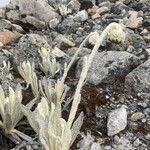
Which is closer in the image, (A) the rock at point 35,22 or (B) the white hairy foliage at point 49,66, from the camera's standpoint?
(B) the white hairy foliage at point 49,66

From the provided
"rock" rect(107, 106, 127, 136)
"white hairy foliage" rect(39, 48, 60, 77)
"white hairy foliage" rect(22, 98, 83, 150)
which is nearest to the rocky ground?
"rock" rect(107, 106, 127, 136)

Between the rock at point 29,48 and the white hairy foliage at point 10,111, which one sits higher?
the white hairy foliage at point 10,111

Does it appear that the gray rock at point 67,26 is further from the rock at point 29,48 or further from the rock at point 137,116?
the rock at point 137,116

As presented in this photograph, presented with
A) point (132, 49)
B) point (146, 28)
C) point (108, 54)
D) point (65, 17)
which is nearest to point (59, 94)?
point (108, 54)

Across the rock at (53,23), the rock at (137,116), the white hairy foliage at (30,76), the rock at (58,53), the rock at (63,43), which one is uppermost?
the white hairy foliage at (30,76)

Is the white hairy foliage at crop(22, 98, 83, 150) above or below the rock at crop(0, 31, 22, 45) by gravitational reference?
above

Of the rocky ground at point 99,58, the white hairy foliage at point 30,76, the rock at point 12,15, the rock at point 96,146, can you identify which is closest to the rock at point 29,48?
the rocky ground at point 99,58

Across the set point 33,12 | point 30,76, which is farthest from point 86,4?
point 30,76

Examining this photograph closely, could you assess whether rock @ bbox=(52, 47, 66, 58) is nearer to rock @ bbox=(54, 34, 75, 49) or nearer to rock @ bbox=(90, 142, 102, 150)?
rock @ bbox=(54, 34, 75, 49)
